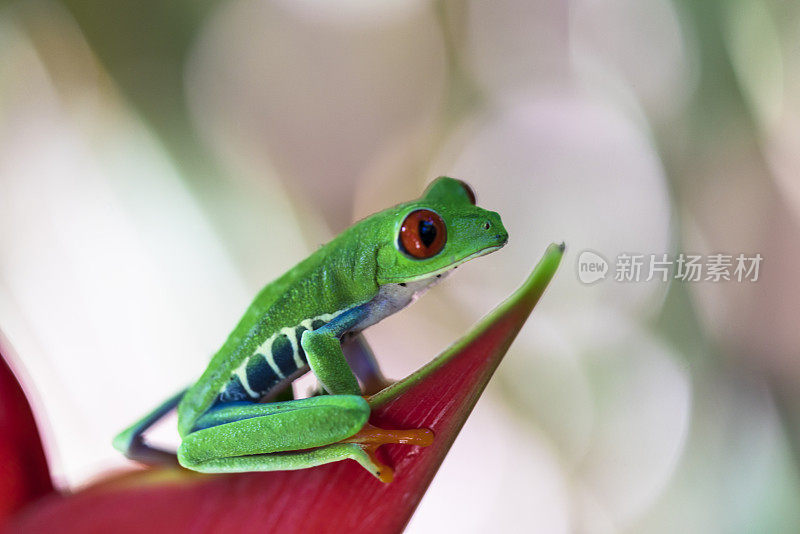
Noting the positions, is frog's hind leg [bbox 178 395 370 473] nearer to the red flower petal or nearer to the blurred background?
the red flower petal

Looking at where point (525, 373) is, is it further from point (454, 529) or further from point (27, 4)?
point (27, 4)

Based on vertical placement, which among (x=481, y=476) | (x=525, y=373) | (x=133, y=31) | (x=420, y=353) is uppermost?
(x=133, y=31)

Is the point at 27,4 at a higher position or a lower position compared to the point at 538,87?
higher

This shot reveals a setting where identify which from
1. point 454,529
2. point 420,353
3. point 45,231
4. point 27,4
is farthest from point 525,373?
point 27,4

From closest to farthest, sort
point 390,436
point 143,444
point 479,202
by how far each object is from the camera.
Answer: point 390,436
point 143,444
point 479,202

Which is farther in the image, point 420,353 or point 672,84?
point 420,353

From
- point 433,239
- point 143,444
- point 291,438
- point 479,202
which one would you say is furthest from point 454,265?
point 479,202

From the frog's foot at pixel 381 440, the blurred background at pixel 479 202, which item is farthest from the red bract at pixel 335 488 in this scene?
the blurred background at pixel 479 202

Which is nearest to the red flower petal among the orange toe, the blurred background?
the orange toe

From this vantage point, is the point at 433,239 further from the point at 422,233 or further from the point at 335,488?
the point at 335,488
